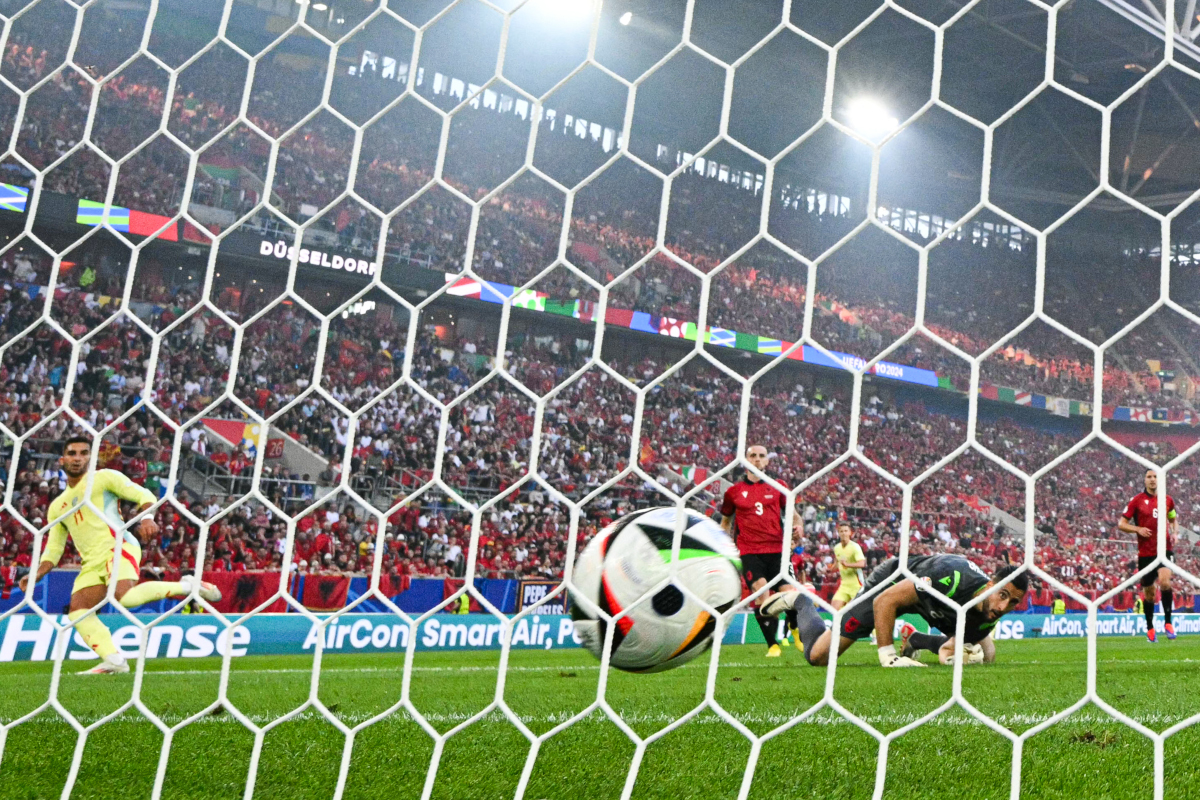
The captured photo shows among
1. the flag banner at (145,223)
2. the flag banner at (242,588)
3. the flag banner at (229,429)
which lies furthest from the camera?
the flag banner at (145,223)

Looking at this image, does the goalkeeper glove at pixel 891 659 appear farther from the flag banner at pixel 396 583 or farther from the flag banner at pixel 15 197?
the flag banner at pixel 15 197

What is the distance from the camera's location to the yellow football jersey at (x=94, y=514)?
11.0 ft

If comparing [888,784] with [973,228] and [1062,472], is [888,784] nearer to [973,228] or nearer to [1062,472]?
[1062,472]

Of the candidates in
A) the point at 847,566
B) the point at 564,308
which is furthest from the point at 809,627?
the point at 564,308

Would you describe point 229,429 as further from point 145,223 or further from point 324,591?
point 324,591

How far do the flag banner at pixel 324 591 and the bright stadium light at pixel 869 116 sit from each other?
14438 millimetres

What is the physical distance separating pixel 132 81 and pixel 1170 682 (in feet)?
55.5

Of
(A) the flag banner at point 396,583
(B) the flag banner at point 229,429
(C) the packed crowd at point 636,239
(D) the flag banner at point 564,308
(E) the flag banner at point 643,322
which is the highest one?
(C) the packed crowd at point 636,239

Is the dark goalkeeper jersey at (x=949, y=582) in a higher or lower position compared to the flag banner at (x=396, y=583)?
higher

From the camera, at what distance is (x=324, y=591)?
8352 mm

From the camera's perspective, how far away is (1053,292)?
23.3m

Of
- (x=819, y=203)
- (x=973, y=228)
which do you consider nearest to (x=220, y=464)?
(x=819, y=203)

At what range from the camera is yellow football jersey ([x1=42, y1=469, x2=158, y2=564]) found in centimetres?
336

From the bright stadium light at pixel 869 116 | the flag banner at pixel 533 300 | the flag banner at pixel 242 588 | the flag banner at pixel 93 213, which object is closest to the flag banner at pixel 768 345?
the bright stadium light at pixel 869 116
